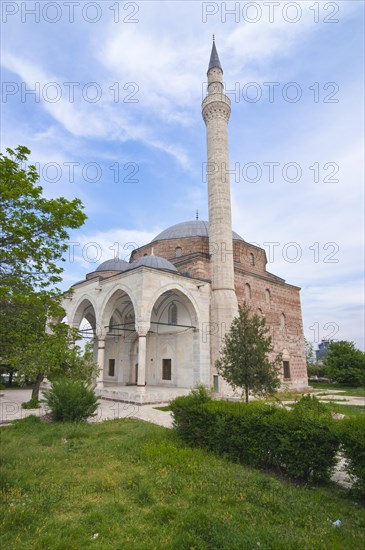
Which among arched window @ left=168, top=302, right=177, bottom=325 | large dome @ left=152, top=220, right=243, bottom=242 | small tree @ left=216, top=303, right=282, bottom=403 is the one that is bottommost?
small tree @ left=216, top=303, right=282, bottom=403

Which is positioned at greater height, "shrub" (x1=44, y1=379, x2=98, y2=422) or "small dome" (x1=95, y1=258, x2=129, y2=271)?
"small dome" (x1=95, y1=258, x2=129, y2=271)

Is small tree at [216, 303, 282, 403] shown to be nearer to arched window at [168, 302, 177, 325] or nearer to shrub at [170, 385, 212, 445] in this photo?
shrub at [170, 385, 212, 445]

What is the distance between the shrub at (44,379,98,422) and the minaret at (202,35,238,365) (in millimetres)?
8206

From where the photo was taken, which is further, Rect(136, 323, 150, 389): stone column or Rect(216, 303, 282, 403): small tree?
Rect(136, 323, 150, 389): stone column

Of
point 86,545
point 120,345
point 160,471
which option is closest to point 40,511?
point 86,545

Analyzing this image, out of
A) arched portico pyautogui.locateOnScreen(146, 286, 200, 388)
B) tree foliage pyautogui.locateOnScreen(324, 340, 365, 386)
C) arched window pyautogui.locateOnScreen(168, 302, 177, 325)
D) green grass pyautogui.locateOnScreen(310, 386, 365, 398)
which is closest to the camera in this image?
arched portico pyautogui.locateOnScreen(146, 286, 200, 388)

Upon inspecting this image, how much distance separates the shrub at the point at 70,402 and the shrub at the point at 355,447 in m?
6.86

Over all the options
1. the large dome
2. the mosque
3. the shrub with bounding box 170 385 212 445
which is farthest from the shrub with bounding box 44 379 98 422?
the large dome

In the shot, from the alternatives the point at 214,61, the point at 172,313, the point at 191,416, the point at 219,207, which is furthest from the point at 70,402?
the point at 214,61

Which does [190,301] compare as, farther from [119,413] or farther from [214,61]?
[214,61]

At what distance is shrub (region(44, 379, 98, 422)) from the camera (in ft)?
29.3

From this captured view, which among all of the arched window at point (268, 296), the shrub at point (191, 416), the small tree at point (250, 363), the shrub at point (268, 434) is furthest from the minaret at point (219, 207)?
the shrub at point (268, 434)

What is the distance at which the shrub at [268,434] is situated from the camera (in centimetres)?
454

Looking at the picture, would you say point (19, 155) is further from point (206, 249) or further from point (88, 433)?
point (206, 249)
